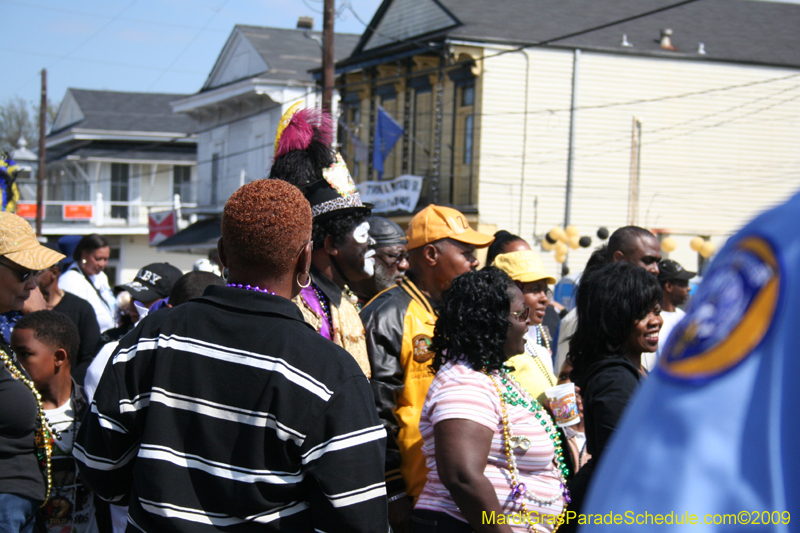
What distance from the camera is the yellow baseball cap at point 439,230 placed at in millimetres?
4301

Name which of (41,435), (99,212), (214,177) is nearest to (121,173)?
(99,212)

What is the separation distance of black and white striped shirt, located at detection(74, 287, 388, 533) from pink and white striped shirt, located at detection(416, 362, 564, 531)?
967mm

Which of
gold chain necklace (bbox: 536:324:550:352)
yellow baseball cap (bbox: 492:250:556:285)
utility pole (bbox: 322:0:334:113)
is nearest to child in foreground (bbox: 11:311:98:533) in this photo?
yellow baseball cap (bbox: 492:250:556:285)

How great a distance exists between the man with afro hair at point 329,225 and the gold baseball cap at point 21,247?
3.62 feet

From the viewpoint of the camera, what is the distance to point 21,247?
10.9ft

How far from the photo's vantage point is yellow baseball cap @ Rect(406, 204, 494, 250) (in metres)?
4.30

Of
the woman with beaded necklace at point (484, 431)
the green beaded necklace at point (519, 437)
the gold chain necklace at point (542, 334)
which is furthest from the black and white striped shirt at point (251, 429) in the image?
the gold chain necklace at point (542, 334)

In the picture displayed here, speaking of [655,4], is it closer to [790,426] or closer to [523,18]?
[523,18]

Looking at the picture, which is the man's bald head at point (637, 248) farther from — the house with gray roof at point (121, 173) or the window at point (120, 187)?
the window at point (120, 187)

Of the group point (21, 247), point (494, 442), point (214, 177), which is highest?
point (214, 177)

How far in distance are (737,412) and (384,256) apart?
15.4ft

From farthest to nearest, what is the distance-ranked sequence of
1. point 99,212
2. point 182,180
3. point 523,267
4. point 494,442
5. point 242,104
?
point 182,180, point 99,212, point 242,104, point 523,267, point 494,442

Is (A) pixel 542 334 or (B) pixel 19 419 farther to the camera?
(A) pixel 542 334

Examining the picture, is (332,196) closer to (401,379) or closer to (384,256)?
(401,379)
